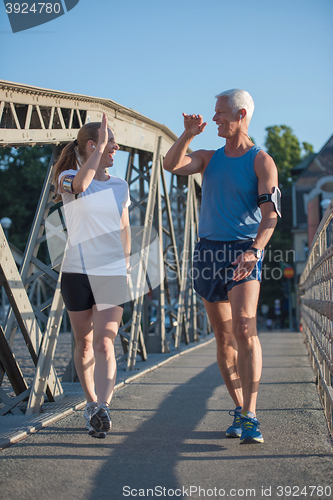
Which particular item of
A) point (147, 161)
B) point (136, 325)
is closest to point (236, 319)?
point (136, 325)

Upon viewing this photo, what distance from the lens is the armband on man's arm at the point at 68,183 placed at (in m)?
3.61

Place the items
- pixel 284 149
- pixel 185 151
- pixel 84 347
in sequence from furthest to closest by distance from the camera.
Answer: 1. pixel 284 149
2. pixel 84 347
3. pixel 185 151

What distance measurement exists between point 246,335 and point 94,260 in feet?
3.41

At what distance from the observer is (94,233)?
3707mm

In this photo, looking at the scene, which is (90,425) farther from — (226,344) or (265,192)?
(265,192)

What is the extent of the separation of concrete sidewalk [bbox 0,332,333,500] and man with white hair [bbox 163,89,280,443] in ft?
0.96

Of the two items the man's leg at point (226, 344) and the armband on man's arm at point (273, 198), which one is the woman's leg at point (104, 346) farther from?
the armband on man's arm at point (273, 198)

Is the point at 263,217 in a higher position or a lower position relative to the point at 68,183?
lower

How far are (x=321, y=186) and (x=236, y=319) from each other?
43.0m

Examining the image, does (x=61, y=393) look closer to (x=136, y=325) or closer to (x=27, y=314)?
(x=27, y=314)

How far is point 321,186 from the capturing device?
146ft

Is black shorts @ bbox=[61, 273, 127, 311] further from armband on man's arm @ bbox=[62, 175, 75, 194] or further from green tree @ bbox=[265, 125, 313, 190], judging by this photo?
green tree @ bbox=[265, 125, 313, 190]

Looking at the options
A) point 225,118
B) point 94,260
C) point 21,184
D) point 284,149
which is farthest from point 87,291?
point 284,149

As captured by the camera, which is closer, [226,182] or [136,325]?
[226,182]
